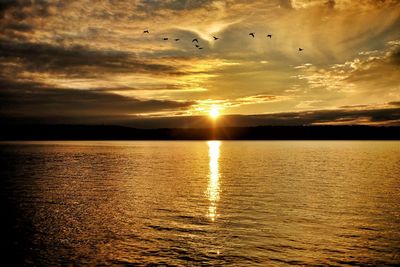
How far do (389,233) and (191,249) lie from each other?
1944 centimetres

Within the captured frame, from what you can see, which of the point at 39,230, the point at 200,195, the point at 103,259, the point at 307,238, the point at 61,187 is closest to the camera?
the point at 103,259

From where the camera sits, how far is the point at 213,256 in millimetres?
30125

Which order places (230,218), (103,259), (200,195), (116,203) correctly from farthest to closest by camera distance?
1. (200,195)
2. (116,203)
3. (230,218)
4. (103,259)

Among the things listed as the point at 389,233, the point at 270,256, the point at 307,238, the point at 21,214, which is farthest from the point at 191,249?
the point at 21,214

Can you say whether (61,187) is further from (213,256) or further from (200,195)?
(213,256)

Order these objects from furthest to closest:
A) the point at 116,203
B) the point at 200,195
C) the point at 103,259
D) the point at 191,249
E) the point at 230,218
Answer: the point at 200,195
the point at 116,203
the point at 230,218
the point at 191,249
the point at 103,259

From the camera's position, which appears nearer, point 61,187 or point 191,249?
point 191,249

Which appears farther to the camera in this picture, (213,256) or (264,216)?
(264,216)

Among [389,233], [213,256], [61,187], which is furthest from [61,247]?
[61,187]

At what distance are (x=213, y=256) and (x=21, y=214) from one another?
26.7 m

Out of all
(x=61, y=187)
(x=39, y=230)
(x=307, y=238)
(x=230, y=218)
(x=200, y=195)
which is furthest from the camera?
(x=61, y=187)

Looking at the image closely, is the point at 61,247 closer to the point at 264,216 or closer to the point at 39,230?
the point at 39,230

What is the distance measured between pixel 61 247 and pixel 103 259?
5374 millimetres

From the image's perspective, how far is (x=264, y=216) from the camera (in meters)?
44.1
